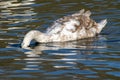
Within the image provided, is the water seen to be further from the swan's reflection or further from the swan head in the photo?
the swan head

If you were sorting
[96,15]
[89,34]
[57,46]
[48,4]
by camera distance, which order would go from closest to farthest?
1. [57,46]
2. [89,34]
3. [96,15]
4. [48,4]

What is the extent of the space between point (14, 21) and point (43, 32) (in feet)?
6.11

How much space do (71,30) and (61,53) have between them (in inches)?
100

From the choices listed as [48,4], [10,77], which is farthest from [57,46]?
[48,4]

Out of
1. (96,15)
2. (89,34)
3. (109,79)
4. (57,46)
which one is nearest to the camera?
(109,79)

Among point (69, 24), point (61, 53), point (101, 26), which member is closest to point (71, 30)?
point (69, 24)

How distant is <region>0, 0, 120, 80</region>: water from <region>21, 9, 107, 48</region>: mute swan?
297mm

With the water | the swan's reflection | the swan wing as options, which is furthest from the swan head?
the swan's reflection

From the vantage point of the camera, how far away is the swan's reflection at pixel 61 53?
13.5 m

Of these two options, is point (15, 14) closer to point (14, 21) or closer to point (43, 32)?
point (14, 21)

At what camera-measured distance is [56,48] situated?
1554cm

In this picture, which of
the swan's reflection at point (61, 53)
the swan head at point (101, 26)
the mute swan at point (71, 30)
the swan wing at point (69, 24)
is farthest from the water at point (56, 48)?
the swan wing at point (69, 24)

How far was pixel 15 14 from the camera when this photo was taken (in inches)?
802

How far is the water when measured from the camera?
12.6m
